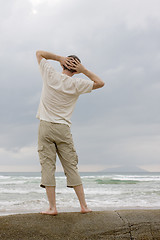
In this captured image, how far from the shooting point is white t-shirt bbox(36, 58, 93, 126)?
154 inches

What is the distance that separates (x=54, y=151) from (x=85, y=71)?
1286mm

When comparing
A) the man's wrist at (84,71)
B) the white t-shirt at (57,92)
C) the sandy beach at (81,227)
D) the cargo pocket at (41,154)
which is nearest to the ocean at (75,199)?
the sandy beach at (81,227)

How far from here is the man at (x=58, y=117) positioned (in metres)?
3.86

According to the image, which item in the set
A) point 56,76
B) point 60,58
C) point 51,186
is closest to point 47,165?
point 51,186

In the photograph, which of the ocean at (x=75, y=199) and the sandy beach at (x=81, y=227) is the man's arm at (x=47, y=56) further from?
the ocean at (x=75, y=199)

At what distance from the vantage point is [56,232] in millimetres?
3486

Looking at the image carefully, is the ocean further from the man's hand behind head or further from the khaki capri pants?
the man's hand behind head

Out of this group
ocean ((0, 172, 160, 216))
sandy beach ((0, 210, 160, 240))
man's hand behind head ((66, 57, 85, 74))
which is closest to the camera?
sandy beach ((0, 210, 160, 240))

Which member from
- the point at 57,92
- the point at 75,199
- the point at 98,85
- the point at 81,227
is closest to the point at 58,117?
the point at 57,92

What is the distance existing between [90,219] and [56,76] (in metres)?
2.09

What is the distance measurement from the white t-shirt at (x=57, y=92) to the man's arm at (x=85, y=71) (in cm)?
10

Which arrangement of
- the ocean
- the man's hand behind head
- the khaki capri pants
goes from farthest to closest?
the ocean → the man's hand behind head → the khaki capri pants

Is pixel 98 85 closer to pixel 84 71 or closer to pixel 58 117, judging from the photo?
pixel 84 71

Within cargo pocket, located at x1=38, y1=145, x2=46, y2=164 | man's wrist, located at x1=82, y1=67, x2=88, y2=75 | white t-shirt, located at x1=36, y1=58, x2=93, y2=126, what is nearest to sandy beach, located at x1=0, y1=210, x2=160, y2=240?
cargo pocket, located at x1=38, y1=145, x2=46, y2=164
